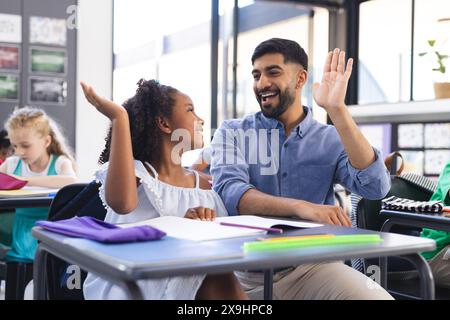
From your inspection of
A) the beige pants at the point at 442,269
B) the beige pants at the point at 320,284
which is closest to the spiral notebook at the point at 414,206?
the beige pants at the point at 442,269

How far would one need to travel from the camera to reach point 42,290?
1.24 m

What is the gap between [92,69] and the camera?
4992mm

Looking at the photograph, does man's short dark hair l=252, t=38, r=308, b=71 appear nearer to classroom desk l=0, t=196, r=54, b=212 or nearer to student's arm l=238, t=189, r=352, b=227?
student's arm l=238, t=189, r=352, b=227

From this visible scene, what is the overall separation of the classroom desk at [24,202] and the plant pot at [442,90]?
405 centimetres

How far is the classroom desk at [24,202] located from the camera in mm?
1992

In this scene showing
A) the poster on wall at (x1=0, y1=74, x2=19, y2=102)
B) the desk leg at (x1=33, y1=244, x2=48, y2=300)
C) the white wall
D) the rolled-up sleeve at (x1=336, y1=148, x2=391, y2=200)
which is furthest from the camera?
the white wall

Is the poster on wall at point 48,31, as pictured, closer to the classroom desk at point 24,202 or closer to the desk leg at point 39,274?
the classroom desk at point 24,202

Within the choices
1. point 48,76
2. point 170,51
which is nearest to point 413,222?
point 48,76

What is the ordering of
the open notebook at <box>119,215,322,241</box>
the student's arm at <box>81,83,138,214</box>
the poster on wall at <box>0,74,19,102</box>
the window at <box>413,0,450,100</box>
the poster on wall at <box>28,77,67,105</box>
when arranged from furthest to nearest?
the window at <box>413,0,450,100</box>
the poster on wall at <box>28,77,67,105</box>
the poster on wall at <box>0,74,19,102</box>
the student's arm at <box>81,83,138,214</box>
the open notebook at <box>119,215,322,241</box>

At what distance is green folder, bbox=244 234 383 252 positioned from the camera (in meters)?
0.98

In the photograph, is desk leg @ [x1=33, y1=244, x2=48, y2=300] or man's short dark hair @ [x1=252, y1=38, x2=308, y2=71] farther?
man's short dark hair @ [x1=252, y1=38, x2=308, y2=71]

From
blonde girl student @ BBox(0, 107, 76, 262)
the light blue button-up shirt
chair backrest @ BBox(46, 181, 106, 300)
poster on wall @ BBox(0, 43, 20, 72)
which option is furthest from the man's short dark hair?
poster on wall @ BBox(0, 43, 20, 72)

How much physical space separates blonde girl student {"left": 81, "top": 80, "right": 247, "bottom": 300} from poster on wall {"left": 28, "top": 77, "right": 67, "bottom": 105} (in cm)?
329
